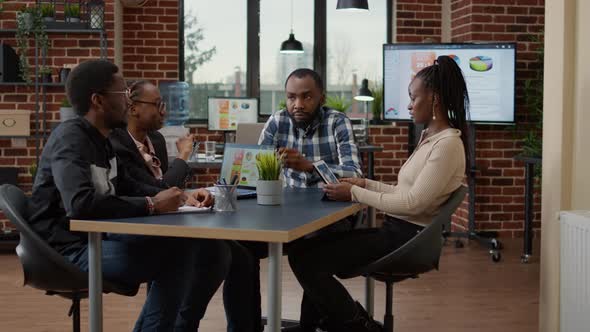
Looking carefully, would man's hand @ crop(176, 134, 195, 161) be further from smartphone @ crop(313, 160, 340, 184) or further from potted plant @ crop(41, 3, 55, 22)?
potted plant @ crop(41, 3, 55, 22)

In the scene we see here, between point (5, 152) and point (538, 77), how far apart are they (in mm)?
4382

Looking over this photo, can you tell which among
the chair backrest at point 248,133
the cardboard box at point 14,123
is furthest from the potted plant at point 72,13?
the chair backrest at point 248,133

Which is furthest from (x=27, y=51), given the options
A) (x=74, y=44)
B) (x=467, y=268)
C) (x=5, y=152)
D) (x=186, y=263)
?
(x=186, y=263)

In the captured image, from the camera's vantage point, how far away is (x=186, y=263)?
278cm

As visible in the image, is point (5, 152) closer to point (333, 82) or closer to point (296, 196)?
point (333, 82)

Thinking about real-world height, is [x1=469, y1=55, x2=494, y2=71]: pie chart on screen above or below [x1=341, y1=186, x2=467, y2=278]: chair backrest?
above

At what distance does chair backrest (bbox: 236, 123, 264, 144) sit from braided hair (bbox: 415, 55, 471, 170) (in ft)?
8.43

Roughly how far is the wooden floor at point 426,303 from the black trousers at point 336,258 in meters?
0.97

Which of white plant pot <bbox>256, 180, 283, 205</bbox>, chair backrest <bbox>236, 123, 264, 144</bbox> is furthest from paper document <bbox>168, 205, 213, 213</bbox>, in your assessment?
chair backrest <bbox>236, 123, 264, 144</bbox>

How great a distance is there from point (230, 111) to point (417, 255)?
3967mm

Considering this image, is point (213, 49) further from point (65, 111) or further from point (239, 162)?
point (239, 162)

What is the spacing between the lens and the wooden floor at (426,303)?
402cm

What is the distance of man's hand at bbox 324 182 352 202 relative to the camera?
3096 mm

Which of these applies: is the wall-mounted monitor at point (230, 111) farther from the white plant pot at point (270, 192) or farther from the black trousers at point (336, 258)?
the white plant pot at point (270, 192)
